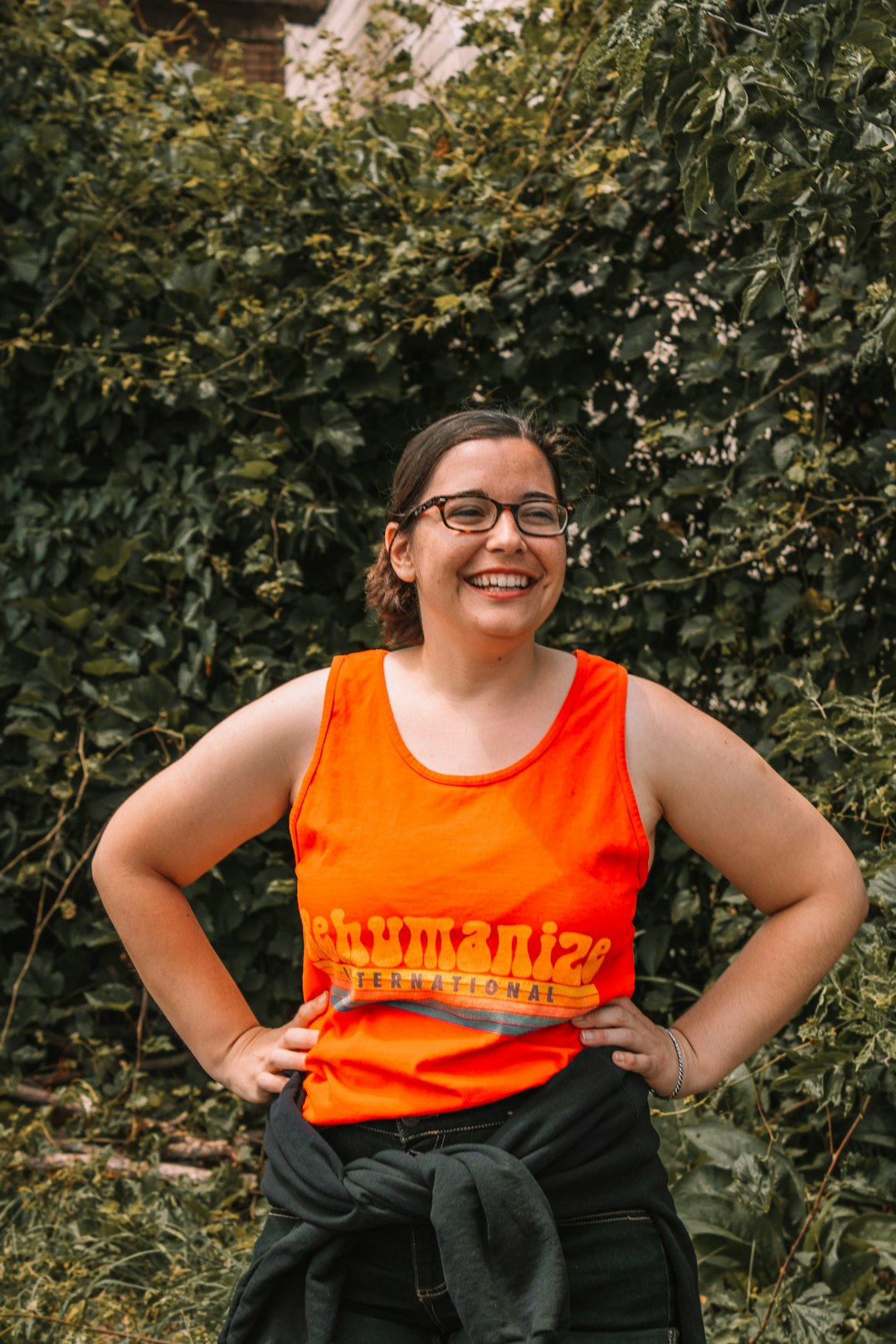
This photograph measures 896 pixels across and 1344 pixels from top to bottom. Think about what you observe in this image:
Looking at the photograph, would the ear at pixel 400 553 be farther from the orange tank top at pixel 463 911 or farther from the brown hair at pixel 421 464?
the orange tank top at pixel 463 911

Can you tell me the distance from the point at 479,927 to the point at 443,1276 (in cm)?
44

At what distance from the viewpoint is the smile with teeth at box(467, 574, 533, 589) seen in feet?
5.78

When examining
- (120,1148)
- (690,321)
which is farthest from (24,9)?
(120,1148)

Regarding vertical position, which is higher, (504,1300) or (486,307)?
(486,307)

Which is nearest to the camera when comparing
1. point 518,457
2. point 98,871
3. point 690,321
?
point 518,457

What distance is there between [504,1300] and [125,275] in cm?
296

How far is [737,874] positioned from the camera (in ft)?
6.04

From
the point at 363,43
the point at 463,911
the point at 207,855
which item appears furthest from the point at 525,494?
the point at 363,43

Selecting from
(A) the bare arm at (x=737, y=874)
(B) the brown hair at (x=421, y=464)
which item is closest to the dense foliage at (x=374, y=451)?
(A) the bare arm at (x=737, y=874)

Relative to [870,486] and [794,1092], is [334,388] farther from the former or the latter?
[794,1092]

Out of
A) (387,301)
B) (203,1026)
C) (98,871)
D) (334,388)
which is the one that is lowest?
(203,1026)

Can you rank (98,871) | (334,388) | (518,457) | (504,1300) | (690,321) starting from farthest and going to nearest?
(334,388) < (690,321) < (98,871) < (518,457) < (504,1300)

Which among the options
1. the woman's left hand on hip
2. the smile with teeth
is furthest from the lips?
the woman's left hand on hip

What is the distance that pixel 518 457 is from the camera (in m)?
1.81
